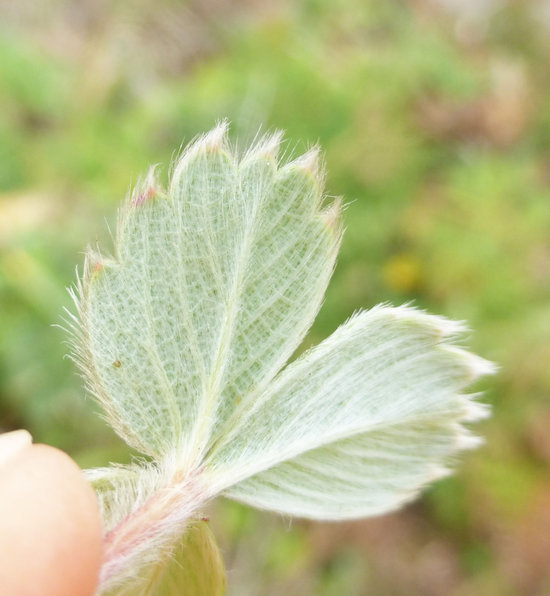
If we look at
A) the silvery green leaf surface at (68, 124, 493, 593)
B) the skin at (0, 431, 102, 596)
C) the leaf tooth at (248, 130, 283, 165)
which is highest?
the leaf tooth at (248, 130, 283, 165)

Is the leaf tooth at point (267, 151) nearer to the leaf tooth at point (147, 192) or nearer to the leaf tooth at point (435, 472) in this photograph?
the leaf tooth at point (147, 192)

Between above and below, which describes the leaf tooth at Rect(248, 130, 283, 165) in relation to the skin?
above

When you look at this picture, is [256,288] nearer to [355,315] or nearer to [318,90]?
[355,315]

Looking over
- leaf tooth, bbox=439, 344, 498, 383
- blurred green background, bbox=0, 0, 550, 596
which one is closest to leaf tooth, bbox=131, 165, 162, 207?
leaf tooth, bbox=439, 344, 498, 383

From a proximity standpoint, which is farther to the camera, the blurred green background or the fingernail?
the blurred green background

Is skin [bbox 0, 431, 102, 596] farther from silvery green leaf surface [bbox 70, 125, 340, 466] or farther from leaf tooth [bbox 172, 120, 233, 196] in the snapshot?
leaf tooth [bbox 172, 120, 233, 196]

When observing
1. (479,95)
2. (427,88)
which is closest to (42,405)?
(427,88)

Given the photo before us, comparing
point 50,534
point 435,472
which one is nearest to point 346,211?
point 435,472
